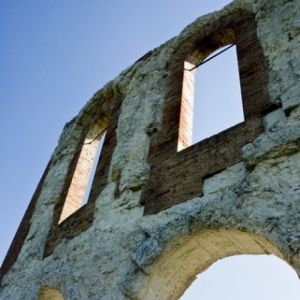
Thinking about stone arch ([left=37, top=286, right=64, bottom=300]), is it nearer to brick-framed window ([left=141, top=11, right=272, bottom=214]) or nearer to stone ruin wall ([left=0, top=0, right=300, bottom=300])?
stone ruin wall ([left=0, top=0, right=300, bottom=300])

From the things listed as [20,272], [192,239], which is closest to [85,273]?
[192,239]

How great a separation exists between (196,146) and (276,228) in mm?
1600

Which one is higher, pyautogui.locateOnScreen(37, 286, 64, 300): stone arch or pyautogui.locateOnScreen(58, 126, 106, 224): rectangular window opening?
pyautogui.locateOnScreen(58, 126, 106, 224): rectangular window opening

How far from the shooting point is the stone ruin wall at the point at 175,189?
11.8ft

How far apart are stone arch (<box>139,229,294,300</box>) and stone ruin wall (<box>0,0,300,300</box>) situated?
0.4 inches

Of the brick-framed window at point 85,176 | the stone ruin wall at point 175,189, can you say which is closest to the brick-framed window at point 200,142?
the stone ruin wall at point 175,189

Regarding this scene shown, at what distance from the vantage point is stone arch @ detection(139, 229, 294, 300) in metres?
3.70

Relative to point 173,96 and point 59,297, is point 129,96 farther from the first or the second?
point 59,297

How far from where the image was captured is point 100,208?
5.09m

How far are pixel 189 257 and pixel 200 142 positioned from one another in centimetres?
130

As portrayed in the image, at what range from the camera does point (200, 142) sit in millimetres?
4594

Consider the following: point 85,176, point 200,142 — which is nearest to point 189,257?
point 200,142

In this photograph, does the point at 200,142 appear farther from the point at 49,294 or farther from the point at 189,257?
the point at 49,294

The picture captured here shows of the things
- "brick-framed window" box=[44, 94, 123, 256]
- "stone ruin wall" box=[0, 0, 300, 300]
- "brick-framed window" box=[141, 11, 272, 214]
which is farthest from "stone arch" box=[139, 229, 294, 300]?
"brick-framed window" box=[44, 94, 123, 256]
